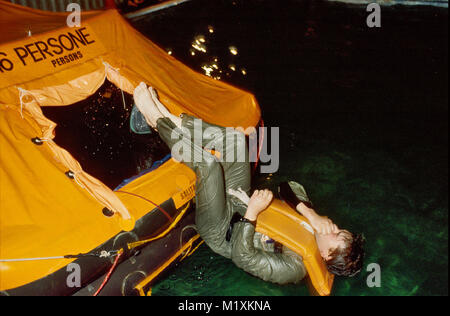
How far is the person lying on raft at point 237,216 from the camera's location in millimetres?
1926

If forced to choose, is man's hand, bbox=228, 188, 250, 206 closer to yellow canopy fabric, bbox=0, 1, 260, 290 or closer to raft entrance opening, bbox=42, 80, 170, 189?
yellow canopy fabric, bbox=0, 1, 260, 290

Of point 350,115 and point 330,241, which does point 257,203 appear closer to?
point 330,241

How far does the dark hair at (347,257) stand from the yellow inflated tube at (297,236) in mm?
103

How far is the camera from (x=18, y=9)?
8.95 feet

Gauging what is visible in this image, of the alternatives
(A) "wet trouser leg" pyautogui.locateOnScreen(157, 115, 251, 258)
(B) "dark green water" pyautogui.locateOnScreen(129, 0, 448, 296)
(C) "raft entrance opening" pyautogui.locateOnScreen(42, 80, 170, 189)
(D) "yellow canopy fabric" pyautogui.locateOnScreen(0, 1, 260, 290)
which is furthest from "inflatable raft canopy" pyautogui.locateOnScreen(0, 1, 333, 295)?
(B) "dark green water" pyautogui.locateOnScreen(129, 0, 448, 296)

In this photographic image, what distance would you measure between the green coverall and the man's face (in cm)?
16

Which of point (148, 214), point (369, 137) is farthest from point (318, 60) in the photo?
point (148, 214)

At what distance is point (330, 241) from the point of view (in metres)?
1.93

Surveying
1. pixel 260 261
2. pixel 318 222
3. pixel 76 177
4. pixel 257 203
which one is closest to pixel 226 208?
pixel 257 203

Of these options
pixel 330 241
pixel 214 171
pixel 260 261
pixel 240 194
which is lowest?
pixel 260 261

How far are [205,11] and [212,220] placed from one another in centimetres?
701

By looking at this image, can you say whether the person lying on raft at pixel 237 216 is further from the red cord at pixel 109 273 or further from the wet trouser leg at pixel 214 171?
the red cord at pixel 109 273

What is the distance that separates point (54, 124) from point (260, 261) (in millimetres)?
1560
